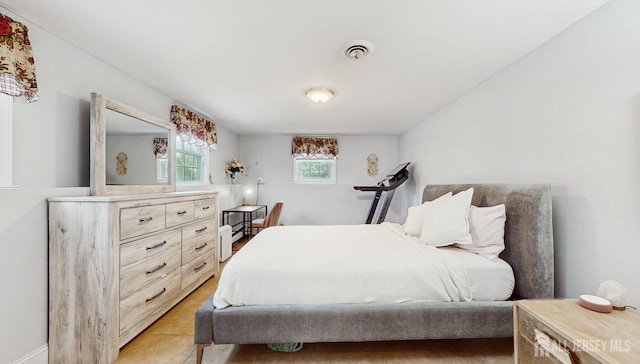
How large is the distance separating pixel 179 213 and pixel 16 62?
1.41 m

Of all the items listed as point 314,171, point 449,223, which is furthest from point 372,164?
point 449,223

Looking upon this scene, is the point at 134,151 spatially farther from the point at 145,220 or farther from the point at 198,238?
the point at 198,238

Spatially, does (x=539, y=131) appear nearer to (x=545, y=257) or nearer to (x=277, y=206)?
(x=545, y=257)

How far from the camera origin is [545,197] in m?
1.58

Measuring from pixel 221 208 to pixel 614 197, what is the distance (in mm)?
4396

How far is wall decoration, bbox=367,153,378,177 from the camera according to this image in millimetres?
5242

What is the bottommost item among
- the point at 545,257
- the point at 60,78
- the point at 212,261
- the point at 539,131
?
the point at 212,261

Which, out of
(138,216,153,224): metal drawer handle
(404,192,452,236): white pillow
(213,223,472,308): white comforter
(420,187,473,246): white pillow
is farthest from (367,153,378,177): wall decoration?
(138,216,153,224): metal drawer handle

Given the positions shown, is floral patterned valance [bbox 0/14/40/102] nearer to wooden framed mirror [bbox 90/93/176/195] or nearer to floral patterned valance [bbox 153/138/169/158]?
wooden framed mirror [bbox 90/93/176/195]

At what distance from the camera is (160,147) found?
8.46 ft

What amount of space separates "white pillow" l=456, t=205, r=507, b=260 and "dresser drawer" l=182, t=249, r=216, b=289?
2.61 meters

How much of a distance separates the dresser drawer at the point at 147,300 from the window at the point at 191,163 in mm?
1383

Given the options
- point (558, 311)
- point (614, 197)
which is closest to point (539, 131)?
point (614, 197)

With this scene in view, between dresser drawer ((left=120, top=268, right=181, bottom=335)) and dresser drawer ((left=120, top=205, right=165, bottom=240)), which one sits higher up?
dresser drawer ((left=120, top=205, right=165, bottom=240))
